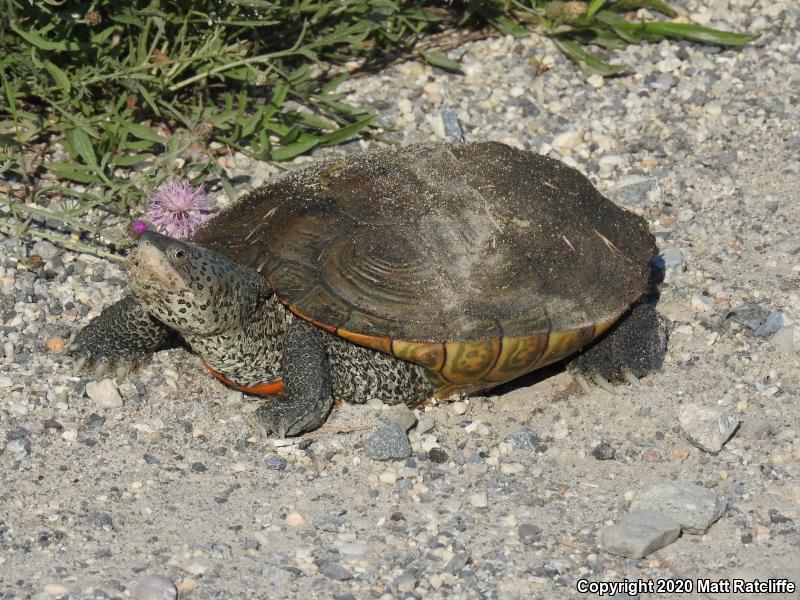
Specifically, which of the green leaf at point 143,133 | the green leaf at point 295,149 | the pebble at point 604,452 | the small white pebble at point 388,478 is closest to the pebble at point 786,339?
the pebble at point 604,452

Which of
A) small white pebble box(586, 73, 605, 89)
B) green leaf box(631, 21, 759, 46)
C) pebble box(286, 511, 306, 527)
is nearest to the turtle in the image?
pebble box(286, 511, 306, 527)

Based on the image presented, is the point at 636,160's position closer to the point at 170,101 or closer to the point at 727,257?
the point at 727,257

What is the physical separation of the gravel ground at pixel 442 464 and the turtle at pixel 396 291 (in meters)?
0.14

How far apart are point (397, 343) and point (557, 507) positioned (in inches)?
32.7

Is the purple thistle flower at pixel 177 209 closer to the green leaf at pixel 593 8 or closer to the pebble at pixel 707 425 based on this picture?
the pebble at pixel 707 425

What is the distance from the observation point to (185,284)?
3.76 metres

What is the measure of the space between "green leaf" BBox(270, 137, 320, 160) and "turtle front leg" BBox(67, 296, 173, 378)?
1.31 metres

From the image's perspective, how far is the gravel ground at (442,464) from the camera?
11.0 ft

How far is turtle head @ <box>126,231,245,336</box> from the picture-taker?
3.70 meters

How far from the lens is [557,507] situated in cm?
367

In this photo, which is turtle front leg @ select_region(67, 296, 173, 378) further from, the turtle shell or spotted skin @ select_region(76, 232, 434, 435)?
the turtle shell

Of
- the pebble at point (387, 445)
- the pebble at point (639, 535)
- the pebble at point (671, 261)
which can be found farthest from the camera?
the pebble at point (671, 261)

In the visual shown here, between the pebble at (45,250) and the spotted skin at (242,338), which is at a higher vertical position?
the spotted skin at (242,338)

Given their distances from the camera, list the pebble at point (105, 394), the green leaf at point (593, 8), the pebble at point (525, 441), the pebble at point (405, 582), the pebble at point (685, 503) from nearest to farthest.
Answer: the pebble at point (405, 582), the pebble at point (685, 503), the pebble at point (525, 441), the pebble at point (105, 394), the green leaf at point (593, 8)
